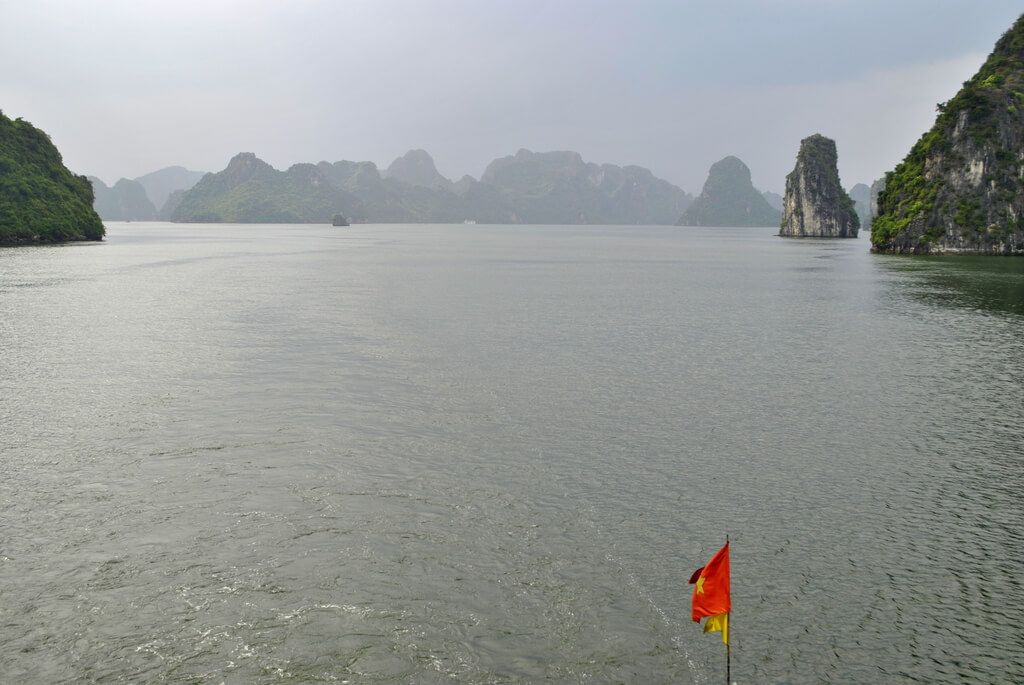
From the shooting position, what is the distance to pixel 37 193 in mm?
139125

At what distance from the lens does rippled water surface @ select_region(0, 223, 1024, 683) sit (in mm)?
12461

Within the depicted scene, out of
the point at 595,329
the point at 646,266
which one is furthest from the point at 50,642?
the point at 646,266

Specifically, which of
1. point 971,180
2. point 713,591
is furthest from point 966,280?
point 713,591

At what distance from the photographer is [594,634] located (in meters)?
12.9

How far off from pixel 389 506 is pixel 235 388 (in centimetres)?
1500

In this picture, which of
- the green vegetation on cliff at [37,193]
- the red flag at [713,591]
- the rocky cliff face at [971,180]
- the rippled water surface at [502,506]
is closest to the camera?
the red flag at [713,591]

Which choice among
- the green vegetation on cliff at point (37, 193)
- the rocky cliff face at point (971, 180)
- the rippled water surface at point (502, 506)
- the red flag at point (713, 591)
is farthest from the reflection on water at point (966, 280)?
the green vegetation on cliff at point (37, 193)

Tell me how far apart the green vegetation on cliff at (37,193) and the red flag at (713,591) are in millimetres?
152309

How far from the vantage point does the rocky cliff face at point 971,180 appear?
397 feet

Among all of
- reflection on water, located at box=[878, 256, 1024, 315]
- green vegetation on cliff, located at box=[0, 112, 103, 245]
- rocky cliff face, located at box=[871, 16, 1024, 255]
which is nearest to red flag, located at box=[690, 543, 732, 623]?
reflection on water, located at box=[878, 256, 1024, 315]

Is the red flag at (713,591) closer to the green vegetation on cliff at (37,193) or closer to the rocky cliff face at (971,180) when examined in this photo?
the rocky cliff face at (971,180)

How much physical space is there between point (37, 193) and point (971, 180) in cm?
17607

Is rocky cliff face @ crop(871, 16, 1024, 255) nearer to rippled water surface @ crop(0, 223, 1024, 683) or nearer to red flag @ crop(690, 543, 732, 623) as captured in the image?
rippled water surface @ crop(0, 223, 1024, 683)

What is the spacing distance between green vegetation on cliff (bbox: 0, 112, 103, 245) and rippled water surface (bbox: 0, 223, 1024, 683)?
109322 millimetres
